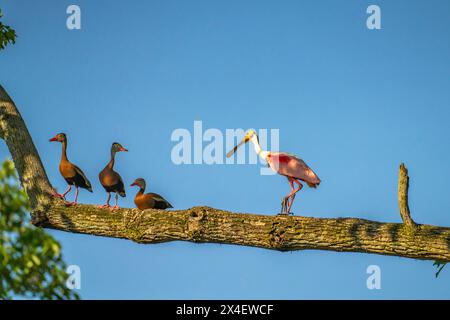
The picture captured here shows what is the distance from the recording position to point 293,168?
10.3m

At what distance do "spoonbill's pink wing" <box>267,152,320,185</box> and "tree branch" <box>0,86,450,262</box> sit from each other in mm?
1903

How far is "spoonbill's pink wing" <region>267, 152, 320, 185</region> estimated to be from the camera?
10289mm

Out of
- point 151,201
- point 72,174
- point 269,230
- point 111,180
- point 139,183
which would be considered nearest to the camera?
point 269,230

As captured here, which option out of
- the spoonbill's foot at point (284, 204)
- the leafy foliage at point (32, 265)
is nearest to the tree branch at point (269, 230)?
the spoonbill's foot at point (284, 204)

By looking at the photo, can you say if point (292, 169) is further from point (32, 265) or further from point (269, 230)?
point (32, 265)

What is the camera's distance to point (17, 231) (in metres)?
16.2

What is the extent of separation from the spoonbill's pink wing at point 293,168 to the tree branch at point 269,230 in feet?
6.24

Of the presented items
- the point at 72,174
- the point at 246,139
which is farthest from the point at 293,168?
the point at 72,174

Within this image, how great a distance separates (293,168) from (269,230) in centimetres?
210

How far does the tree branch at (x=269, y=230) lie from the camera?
27.0ft

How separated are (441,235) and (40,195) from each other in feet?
16.9

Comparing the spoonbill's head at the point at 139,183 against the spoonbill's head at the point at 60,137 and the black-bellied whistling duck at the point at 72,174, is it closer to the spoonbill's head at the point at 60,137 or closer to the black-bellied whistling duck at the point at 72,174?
the black-bellied whistling duck at the point at 72,174
